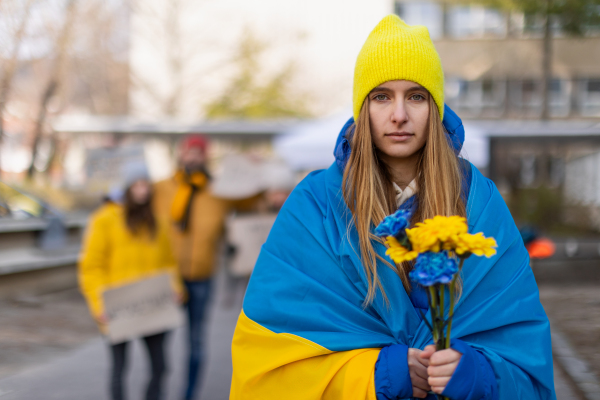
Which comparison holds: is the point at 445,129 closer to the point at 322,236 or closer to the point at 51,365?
the point at 322,236

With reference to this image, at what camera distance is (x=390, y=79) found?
1814 millimetres

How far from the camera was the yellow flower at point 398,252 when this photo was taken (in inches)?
54.3

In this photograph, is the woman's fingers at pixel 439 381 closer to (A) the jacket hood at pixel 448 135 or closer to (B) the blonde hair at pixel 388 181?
(B) the blonde hair at pixel 388 181

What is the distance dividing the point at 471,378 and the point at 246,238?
11.6ft

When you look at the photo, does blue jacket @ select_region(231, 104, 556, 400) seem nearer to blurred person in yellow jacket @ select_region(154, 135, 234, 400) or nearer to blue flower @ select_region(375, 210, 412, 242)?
blue flower @ select_region(375, 210, 412, 242)

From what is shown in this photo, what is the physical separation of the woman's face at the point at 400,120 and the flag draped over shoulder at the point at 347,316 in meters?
0.22

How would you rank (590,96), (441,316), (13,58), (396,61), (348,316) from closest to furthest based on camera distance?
1. (441,316)
2. (348,316)
3. (396,61)
4. (13,58)
5. (590,96)

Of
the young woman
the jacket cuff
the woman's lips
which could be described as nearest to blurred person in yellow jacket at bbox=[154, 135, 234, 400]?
the young woman

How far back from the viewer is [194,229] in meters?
4.45

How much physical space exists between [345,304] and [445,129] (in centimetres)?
68

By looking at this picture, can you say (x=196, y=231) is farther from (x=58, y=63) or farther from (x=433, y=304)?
(x=58, y=63)

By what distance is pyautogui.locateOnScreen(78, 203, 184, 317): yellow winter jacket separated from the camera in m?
4.03

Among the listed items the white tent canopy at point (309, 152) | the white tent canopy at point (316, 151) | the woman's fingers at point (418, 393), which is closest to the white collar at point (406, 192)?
the woman's fingers at point (418, 393)

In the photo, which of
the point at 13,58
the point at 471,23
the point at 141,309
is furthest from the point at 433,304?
the point at 471,23
